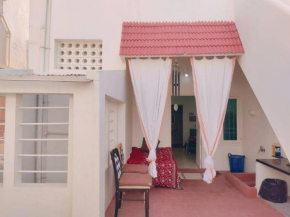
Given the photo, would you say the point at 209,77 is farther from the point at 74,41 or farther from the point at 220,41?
the point at 74,41

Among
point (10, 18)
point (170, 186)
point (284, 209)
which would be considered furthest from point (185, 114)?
point (10, 18)

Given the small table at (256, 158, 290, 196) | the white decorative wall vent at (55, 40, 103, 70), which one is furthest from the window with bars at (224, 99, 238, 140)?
the white decorative wall vent at (55, 40, 103, 70)

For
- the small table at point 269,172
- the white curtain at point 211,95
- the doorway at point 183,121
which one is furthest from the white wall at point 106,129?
the doorway at point 183,121

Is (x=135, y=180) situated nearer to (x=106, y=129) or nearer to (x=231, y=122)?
(x=106, y=129)

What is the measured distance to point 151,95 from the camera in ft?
16.9

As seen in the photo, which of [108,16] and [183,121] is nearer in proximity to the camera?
[108,16]

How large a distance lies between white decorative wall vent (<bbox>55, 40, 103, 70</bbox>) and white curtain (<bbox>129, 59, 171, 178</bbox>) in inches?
59.7

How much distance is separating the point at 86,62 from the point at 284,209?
230 inches

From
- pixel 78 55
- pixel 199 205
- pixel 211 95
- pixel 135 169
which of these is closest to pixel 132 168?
pixel 135 169

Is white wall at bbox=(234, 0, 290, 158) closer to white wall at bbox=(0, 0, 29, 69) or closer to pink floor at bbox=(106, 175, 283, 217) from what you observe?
pink floor at bbox=(106, 175, 283, 217)

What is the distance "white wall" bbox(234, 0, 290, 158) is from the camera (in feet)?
11.3

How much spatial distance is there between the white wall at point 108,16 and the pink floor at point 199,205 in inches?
137

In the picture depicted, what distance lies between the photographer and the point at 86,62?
20.2 feet

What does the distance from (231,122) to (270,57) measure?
414 cm
